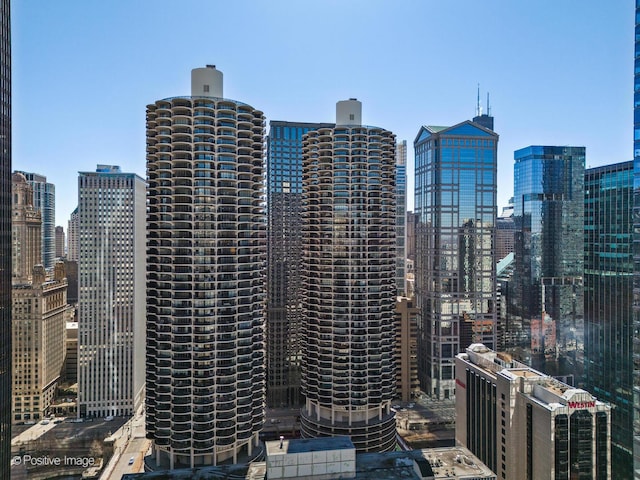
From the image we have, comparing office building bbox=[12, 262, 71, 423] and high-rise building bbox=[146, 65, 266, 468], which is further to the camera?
office building bbox=[12, 262, 71, 423]

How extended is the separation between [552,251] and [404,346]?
59.9m

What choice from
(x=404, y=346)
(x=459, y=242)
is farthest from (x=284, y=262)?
(x=459, y=242)

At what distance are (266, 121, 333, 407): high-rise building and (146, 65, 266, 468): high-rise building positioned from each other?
4675 centimetres

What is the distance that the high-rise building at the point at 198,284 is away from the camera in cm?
6594

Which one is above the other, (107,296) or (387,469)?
(107,296)

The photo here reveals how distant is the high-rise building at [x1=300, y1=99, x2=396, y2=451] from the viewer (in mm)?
81438

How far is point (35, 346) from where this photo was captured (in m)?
125

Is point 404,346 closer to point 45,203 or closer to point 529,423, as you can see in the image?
point 529,423

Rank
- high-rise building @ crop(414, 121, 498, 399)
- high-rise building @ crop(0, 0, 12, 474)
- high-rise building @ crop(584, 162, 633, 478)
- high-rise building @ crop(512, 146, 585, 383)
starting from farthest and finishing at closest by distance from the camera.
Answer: high-rise building @ crop(512, 146, 585, 383) < high-rise building @ crop(414, 121, 498, 399) < high-rise building @ crop(584, 162, 633, 478) < high-rise building @ crop(0, 0, 12, 474)

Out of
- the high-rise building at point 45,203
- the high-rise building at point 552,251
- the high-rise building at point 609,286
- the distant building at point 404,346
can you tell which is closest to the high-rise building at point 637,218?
the high-rise building at point 609,286

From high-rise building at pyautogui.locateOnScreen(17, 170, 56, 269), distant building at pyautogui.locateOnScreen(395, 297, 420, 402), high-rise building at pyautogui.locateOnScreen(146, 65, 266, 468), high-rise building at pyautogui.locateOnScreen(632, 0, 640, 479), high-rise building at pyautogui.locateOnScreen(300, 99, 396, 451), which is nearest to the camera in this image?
high-rise building at pyautogui.locateOnScreen(632, 0, 640, 479)

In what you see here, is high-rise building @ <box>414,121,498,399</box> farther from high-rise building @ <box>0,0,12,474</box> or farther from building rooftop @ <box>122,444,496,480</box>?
high-rise building @ <box>0,0,12,474</box>

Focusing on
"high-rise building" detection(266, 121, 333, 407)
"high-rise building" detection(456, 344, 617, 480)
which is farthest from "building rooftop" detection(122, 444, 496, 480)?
"high-rise building" detection(266, 121, 333, 407)

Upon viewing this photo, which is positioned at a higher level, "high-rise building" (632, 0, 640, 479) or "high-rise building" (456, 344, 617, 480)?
"high-rise building" (632, 0, 640, 479)
